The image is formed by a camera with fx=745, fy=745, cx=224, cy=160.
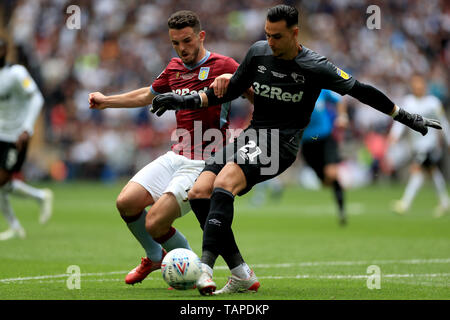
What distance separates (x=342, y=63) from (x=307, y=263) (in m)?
18.5

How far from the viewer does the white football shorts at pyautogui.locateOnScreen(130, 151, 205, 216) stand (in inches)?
265

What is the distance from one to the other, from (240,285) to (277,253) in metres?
3.22

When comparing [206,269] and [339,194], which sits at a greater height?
[206,269]

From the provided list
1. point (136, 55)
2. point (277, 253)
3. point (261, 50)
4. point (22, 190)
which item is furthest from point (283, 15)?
point (136, 55)

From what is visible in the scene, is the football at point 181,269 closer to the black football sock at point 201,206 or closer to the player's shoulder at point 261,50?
the black football sock at point 201,206

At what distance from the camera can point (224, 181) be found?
615cm

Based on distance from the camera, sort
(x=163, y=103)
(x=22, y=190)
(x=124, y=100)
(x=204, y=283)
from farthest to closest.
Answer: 1. (x=22, y=190)
2. (x=124, y=100)
3. (x=163, y=103)
4. (x=204, y=283)

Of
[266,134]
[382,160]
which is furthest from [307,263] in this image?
[382,160]

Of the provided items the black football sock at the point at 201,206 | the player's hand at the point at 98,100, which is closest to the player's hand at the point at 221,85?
the black football sock at the point at 201,206

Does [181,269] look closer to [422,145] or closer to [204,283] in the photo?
[204,283]

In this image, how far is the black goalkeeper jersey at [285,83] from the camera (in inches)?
243

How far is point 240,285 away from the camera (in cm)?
630

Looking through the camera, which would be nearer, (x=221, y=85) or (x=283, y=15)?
(x=283, y=15)
